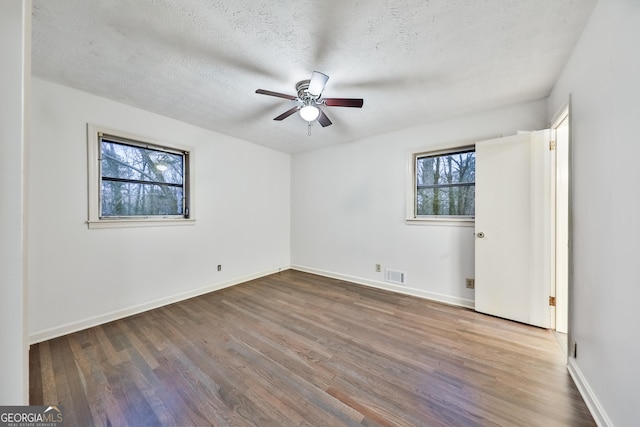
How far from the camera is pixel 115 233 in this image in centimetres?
262

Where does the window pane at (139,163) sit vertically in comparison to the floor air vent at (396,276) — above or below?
above

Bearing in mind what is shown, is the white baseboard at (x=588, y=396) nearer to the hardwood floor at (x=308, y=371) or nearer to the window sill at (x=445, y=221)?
the hardwood floor at (x=308, y=371)

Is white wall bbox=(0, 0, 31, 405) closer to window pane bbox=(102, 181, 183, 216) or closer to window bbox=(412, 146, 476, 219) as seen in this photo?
window pane bbox=(102, 181, 183, 216)

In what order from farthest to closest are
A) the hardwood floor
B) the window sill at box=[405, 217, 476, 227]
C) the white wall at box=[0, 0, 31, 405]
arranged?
the window sill at box=[405, 217, 476, 227]
the hardwood floor
the white wall at box=[0, 0, 31, 405]

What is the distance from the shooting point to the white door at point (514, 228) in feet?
7.72

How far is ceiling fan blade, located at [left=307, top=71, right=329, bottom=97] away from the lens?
5.88 feet

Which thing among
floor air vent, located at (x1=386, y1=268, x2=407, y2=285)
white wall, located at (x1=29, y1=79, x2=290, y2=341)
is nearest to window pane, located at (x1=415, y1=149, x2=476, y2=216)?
floor air vent, located at (x1=386, y1=268, x2=407, y2=285)

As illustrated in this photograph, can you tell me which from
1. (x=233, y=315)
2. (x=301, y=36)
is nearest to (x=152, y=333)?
(x=233, y=315)

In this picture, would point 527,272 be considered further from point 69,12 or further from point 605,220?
point 69,12

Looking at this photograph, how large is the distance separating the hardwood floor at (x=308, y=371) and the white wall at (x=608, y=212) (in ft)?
1.13

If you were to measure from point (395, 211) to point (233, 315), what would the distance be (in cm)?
256

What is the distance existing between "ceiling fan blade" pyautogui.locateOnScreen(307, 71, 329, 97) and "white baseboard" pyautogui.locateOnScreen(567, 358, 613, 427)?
2.67 meters

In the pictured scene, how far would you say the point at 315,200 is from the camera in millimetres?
4480

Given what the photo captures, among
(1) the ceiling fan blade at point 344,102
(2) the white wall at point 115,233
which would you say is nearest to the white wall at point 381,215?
(2) the white wall at point 115,233
